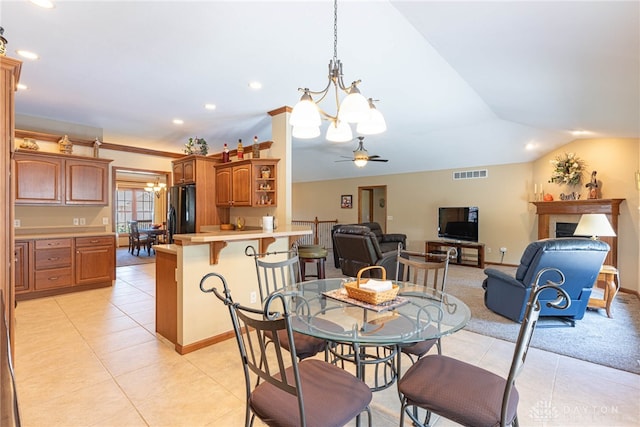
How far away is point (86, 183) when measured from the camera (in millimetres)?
4969

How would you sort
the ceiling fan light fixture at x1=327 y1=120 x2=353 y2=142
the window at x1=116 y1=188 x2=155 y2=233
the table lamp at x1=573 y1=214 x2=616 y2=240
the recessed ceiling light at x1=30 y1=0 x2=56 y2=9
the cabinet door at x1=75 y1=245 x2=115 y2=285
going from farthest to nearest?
the window at x1=116 y1=188 x2=155 y2=233, the cabinet door at x1=75 y1=245 x2=115 y2=285, the table lamp at x1=573 y1=214 x2=616 y2=240, the ceiling fan light fixture at x1=327 y1=120 x2=353 y2=142, the recessed ceiling light at x1=30 y1=0 x2=56 y2=9

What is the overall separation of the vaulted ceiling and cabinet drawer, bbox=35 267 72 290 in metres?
2.37

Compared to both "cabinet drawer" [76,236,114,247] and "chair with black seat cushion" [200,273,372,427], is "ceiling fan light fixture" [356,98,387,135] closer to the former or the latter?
"chair with black seat cushion" [200,273,372,427]

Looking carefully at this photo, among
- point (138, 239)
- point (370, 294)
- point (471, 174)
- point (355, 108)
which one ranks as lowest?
point (138, 239)

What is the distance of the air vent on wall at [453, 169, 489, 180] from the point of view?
23.9 feet

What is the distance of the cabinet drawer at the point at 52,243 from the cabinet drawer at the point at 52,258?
5 centimetres

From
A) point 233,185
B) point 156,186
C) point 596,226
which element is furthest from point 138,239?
point 596,226

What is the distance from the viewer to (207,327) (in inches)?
116

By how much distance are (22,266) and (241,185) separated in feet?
10.5

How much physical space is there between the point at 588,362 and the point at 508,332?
683 mm

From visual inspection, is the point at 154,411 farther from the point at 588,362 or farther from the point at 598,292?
the point at 598,292

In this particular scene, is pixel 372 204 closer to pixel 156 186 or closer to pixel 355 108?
pixel 156 186

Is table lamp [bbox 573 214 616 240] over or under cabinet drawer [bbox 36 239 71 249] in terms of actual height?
over

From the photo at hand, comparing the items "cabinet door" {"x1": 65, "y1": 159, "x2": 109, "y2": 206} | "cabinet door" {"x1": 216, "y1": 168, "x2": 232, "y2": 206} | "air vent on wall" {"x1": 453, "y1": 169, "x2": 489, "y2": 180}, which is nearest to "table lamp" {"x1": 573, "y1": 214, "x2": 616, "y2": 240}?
"air vent on wall" {"x1": 453, "y1": 169, "x2": 489, "y2": 180}
